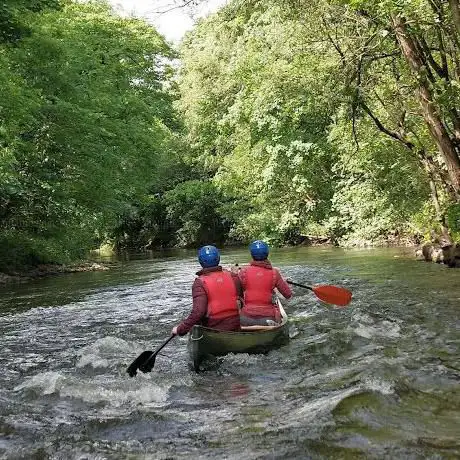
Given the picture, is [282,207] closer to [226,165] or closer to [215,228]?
[226,165]

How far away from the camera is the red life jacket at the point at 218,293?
722 cm

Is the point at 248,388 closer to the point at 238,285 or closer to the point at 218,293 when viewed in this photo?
the point at 218,293

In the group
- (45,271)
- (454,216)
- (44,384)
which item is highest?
(454,216)

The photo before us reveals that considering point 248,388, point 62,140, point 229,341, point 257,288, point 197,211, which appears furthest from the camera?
point 197,211

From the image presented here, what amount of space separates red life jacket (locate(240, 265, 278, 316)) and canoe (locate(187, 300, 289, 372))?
0.39m

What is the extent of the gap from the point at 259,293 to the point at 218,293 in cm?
89

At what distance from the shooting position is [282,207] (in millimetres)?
30578

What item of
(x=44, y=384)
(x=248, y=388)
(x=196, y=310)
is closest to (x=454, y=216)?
(x=196, y=310)

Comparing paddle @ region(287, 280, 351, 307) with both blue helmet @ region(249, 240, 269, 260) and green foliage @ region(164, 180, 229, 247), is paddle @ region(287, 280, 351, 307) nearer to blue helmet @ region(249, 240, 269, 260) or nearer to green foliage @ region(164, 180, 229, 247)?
blue helmet @ region(249, 240, 269, 260)

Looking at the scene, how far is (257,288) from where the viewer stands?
7957 mm

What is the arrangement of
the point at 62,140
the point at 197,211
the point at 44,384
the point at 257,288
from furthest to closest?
the point at 197,211
the point at 62,140
the point at 257,288
the point at 44,384

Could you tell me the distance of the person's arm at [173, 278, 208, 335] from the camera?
7016 millimetres

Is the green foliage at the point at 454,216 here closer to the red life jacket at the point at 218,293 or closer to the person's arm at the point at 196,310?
the red life jacket at the point at 218,293

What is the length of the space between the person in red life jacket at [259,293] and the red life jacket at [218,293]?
653mm
